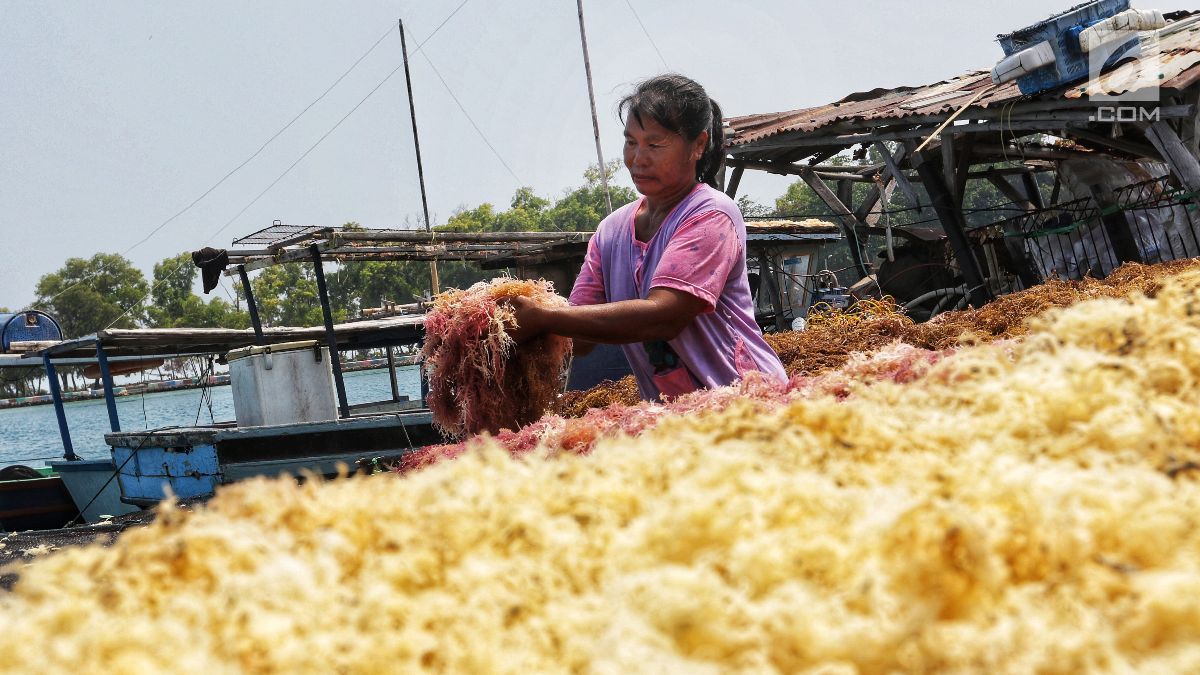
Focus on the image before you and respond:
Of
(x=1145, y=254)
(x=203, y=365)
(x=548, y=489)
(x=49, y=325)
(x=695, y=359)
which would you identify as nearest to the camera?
(x=548, y=489)

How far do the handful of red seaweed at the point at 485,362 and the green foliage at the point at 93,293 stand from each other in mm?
94608

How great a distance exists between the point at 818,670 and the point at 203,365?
54.4ft

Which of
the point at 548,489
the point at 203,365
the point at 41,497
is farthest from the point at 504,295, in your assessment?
the point at 203,365

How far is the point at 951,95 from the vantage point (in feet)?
34.7

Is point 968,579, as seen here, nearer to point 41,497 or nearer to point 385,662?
point 385,662

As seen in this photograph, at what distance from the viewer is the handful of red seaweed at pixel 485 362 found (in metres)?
2.78

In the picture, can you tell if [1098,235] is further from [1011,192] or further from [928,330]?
[928,330]

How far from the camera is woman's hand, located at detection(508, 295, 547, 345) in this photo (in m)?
2.72

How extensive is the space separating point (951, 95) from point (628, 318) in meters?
9.33

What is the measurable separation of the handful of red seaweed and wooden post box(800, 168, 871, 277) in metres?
10.5

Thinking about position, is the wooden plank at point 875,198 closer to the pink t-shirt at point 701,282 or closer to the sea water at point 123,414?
the pink t-shirt at point 701,282

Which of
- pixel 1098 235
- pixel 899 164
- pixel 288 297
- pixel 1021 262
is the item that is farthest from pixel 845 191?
pixel 288 297

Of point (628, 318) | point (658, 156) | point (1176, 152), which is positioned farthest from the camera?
point (1176, 152)

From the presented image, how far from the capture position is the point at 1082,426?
3.58 ft
